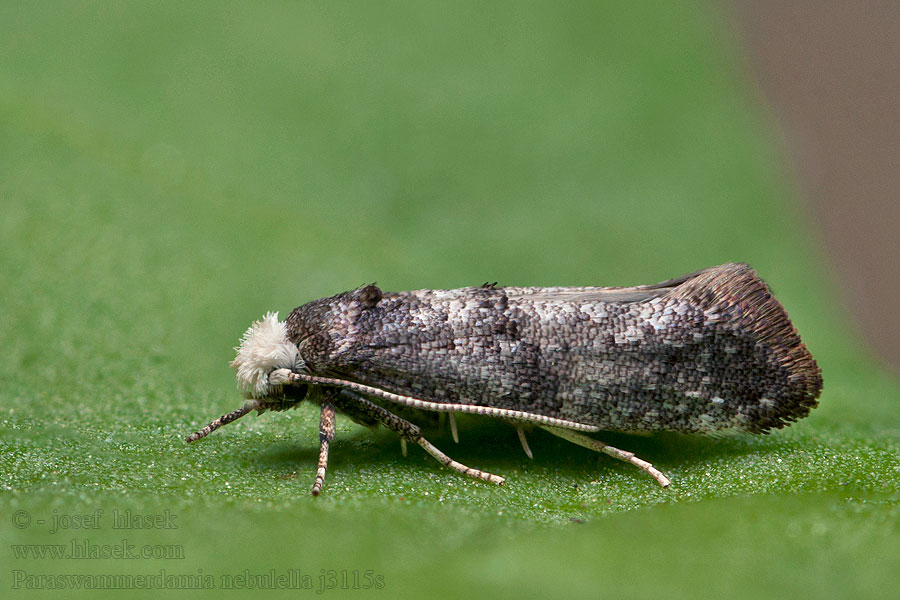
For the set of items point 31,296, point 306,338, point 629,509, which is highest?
point 31,296

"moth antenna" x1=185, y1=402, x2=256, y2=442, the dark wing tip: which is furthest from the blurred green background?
the dark wing tip

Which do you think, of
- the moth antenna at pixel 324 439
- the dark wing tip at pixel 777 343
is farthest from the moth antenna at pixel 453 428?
the dark wing tip at pixel 777 343

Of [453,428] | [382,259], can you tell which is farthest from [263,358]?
[382,259]

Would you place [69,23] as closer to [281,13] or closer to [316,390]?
[281,13]

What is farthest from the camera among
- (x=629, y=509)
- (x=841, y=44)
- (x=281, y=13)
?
(x=841, y=44)

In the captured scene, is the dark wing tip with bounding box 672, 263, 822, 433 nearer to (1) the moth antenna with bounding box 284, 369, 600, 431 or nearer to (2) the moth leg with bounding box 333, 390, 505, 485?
(1) the moth antenna with bounding box 284, 369, 600, 431

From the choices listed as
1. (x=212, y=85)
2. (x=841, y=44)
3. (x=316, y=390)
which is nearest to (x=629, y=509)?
(x=316, y=390)

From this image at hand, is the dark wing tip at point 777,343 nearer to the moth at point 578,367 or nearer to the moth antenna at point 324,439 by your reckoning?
the moth at point 578,367
